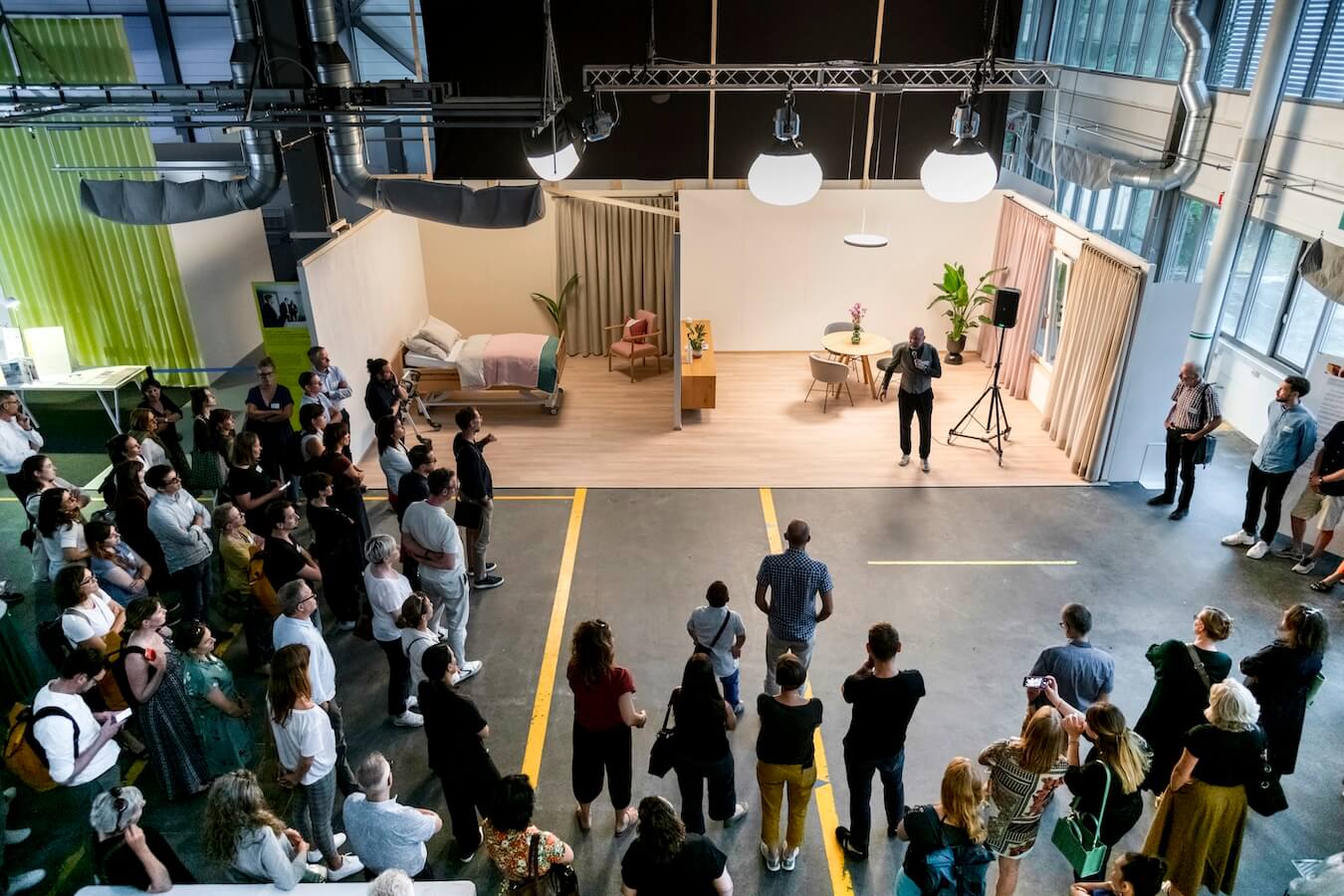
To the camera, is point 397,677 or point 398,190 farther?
point 398,190

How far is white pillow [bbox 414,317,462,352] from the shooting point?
385 inches

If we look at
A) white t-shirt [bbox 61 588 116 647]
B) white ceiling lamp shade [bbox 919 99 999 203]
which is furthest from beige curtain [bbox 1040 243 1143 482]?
white t-shirt [bbox 61 588 116 647]

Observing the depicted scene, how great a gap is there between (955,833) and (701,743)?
1070mm

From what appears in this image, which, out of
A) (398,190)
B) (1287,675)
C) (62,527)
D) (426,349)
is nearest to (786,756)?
(1287,675)

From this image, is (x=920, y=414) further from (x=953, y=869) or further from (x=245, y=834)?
(x=245, y=834)

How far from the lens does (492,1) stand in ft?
32.2

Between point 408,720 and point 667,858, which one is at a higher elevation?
point 667,858

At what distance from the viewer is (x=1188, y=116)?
25.9ft

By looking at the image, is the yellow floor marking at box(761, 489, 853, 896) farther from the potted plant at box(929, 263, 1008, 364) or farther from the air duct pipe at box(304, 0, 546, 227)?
the potted plant at box(929, 263, 1008, 364)

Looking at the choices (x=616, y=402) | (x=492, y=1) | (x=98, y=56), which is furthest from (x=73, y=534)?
(x=492, y=1)

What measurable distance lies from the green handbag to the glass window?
634 centimetres

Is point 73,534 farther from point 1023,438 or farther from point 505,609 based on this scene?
point 1023,438

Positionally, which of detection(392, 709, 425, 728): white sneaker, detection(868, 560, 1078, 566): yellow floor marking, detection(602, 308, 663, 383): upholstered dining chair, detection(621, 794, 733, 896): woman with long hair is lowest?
detection(868, 560, 1078, 566): yellow floor marking

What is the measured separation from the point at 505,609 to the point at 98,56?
7.61 metres
